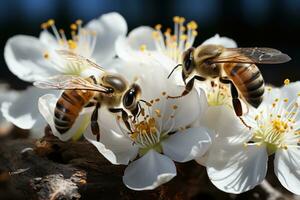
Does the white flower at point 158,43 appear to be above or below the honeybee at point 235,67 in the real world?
below

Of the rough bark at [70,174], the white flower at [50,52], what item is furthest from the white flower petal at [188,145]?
the white flower at [50,52]

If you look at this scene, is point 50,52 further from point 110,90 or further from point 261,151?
point 261,151

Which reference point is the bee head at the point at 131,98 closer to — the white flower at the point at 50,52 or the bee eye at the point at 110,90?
the bee eye at the point at 110,90

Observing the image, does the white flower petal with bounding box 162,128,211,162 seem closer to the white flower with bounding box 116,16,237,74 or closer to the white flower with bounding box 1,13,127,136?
the white flower with bounding box 116,16,237,74

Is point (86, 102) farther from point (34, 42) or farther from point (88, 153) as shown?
point (34, 42)

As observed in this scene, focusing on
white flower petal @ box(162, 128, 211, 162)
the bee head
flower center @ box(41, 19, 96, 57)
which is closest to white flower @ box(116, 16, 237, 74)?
flower center @ box(41, 19, 96, 57)
